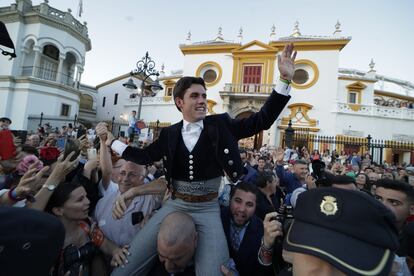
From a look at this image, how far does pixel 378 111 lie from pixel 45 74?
29241 millimetres

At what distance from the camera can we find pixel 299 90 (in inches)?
819

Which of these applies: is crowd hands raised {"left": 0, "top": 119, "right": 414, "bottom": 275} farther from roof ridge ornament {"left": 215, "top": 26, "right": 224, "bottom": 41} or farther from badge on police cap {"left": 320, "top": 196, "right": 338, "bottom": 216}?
roof ridge ornament {"left": 215, "top": 26, "right": 224, "bottom": 41}

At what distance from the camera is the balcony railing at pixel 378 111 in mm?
19188

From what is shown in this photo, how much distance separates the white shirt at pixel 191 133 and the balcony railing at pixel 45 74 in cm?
2433

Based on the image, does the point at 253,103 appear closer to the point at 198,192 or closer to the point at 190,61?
the point at 190,61

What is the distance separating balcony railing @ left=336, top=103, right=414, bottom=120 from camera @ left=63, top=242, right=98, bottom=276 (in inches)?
836

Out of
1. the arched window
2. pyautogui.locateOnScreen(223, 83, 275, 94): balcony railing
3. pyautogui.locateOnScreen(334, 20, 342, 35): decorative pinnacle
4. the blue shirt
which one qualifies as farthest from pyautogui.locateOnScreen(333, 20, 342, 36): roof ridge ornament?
the arched window

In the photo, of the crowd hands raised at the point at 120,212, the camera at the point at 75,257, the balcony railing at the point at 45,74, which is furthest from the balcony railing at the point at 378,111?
the balcony railing at the point at 45,74

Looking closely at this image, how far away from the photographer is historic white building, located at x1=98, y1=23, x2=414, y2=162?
19.3m

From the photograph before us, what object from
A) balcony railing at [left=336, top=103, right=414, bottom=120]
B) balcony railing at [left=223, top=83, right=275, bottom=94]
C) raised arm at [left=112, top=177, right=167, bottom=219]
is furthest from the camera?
balcony railing at [left=223, top=83, right=275, bottom=94]

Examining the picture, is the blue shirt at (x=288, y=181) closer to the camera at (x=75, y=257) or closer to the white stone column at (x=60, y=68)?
→ the camera at (x=75, y=257)

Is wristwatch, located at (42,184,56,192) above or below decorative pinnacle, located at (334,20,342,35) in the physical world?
below

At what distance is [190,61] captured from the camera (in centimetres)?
2417

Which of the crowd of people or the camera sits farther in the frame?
the camera
